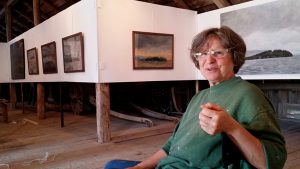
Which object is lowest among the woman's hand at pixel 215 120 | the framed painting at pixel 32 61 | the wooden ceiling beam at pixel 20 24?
the woman's hand at pixel 215 120

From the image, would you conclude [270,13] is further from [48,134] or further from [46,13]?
[46,13]

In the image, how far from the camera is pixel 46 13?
9391 millimetres

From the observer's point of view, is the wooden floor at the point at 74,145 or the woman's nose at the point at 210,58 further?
the wooden floor at the point at 74,145

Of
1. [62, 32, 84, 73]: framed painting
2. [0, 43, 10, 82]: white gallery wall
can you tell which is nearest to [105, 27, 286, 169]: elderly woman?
[62, 32, 84, 73]: framed painting

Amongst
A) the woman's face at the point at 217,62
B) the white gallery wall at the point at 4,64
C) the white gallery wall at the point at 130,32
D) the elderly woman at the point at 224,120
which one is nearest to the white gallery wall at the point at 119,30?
the white gallery wall at the point at 130,32

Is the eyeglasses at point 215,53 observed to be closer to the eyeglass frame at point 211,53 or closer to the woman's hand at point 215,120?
the eyeglass frame at point 211,53

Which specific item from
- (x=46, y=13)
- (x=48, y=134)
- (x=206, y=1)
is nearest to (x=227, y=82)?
(x=48, y=134)

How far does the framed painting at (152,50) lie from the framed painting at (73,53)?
0.90 metres

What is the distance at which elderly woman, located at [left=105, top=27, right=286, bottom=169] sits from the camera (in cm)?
86

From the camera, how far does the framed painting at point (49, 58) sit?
5.61 m

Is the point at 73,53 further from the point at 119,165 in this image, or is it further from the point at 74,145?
the point at 119,165

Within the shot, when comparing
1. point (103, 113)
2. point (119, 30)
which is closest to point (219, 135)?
point (103, 113)

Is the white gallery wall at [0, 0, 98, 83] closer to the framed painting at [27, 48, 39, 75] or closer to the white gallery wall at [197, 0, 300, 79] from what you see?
the framed painting at [27, 48, 39, 75]

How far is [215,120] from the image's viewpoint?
827 mm
